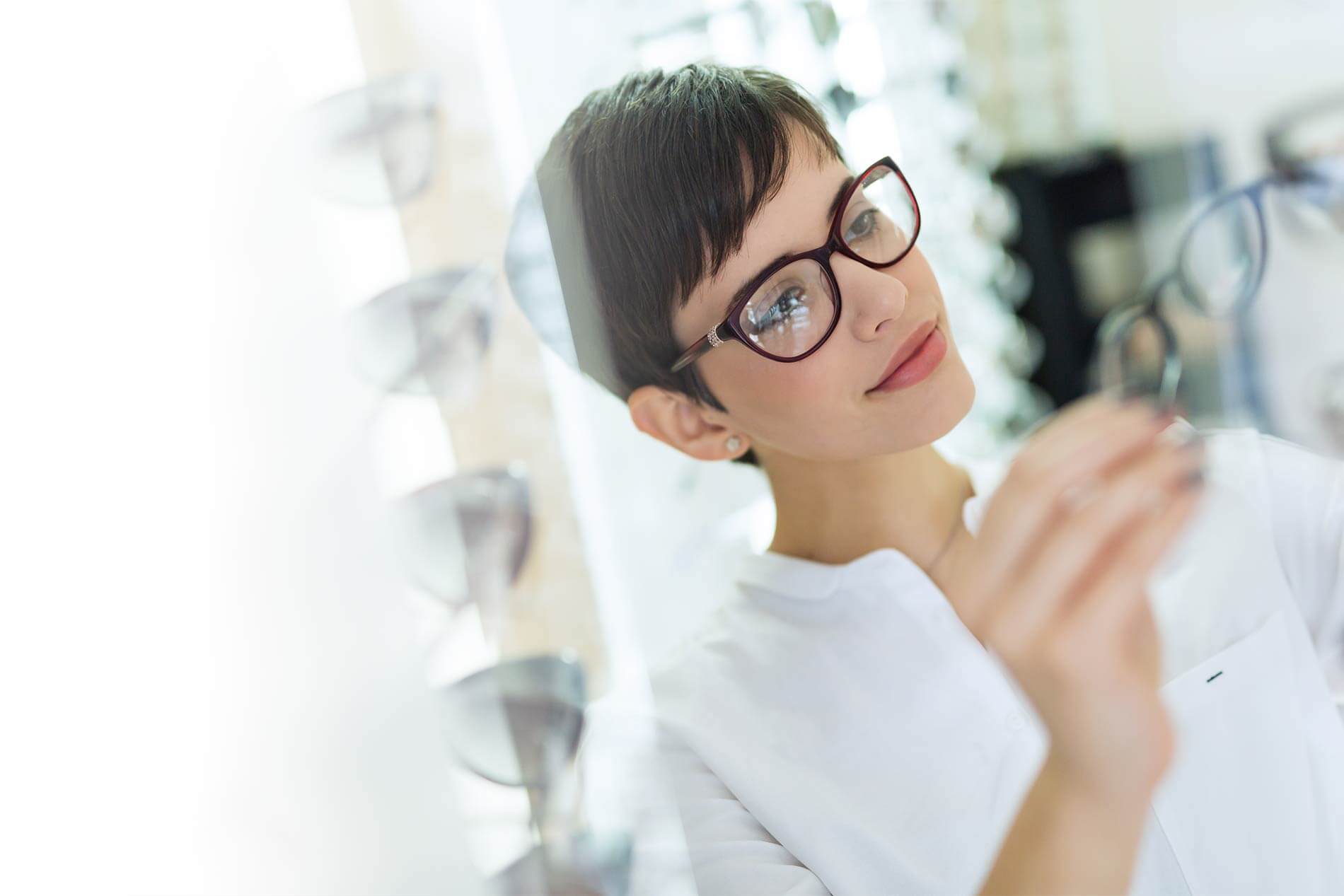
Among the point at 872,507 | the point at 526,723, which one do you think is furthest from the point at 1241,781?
the point at 526,723

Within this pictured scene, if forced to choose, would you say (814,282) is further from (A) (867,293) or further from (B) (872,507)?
(B) (872,507)

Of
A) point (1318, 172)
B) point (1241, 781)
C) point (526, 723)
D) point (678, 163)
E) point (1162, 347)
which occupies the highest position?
point (678, 163)

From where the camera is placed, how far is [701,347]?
66cm

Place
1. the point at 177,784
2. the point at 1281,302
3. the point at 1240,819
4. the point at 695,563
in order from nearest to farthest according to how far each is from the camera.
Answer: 1. the point at 177,784
2. the point at 1240,819
3. the point at 695,563
4. the point at 1281,302

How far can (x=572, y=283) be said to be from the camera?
511 millimetres

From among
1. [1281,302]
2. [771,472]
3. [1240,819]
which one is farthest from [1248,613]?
[1281,302]

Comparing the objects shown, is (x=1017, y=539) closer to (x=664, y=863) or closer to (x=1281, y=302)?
(x=664, y=863)

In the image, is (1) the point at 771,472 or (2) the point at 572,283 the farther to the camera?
(1) the point at 771,472

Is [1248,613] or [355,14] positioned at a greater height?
[355,14]

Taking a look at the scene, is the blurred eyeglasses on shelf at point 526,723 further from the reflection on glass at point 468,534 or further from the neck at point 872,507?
the neck at point 872,507

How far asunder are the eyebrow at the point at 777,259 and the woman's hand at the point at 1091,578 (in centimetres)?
26

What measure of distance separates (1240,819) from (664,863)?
0.40 metres

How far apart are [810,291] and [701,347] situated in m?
0.08

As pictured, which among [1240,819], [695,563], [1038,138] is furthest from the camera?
[1038,138]
